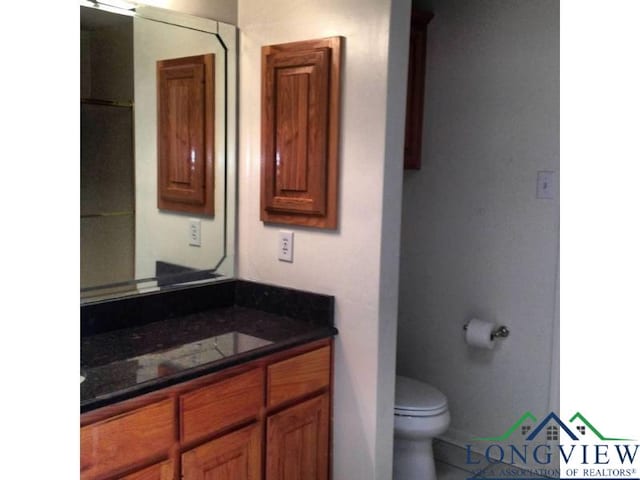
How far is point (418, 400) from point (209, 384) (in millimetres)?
1070

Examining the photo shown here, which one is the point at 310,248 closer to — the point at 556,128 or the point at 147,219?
the point at 147,219

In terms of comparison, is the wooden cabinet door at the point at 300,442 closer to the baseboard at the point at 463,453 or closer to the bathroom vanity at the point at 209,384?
the bathroom vanity at the point at 209,384

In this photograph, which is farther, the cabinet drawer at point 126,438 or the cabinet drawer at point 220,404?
the cabinet drawer at point 220,404

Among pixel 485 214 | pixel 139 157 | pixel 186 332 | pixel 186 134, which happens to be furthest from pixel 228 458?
pixel 485 214

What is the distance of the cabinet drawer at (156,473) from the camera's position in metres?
1.62

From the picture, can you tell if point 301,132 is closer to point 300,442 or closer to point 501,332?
point 300,442

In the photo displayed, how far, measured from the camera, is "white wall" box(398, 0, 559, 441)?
8.62 feet

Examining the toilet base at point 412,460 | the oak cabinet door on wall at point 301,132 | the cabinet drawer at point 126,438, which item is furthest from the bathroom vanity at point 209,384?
the toilet base at point 412,460

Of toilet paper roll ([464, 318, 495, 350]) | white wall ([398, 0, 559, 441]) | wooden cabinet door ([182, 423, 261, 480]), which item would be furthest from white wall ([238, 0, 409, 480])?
white wall ([398, 0, 559, 441])

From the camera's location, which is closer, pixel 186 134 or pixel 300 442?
pixel 300 442

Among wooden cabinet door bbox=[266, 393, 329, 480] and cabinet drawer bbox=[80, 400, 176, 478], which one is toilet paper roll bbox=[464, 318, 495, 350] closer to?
wooden cabinet door bbox=[266, 393, 329, 480]

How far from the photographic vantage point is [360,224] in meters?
2.12

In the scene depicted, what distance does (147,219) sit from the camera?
2244 mm
